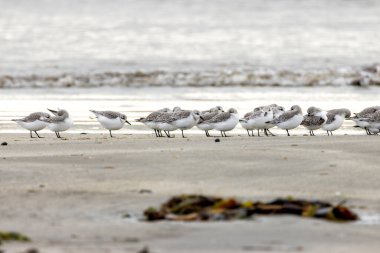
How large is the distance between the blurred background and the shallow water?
0.11 ft

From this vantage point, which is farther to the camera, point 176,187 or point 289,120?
point 289,120

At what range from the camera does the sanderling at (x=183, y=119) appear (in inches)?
642

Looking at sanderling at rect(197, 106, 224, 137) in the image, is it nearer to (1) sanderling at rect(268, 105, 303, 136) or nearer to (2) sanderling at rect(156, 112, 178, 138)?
(2) sanderling at rect(156, 112, 178, 138)

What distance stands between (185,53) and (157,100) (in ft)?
54.1

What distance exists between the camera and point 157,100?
2348 centimetres

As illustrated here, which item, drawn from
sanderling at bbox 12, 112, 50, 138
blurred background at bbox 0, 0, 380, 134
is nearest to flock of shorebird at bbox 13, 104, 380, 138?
sanderling at bbox 12, 112, 50, 138

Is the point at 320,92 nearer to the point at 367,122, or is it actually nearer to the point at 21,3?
the point at 367,122

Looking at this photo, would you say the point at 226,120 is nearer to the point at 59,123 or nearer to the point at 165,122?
the point at 165,122

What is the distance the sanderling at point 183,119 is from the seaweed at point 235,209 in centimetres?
697

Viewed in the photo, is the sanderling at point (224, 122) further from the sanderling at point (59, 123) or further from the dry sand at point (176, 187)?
the sanderling at point (59, 123)

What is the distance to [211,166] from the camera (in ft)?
37.9

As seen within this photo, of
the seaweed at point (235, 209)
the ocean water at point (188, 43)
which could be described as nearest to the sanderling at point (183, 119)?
the seaweed at point (235, 209)

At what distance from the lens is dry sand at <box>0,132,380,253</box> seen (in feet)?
26.1

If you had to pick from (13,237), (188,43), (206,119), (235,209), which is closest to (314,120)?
(206,119)
